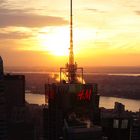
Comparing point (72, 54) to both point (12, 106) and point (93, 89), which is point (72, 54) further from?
point (12, 106)

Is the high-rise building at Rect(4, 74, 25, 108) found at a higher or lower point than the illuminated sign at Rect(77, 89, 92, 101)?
lower

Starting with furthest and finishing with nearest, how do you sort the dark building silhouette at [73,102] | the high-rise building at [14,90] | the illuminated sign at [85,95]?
1. the high-rise building at [14,90]
2. the dark building silhouette at [73,102]
3. the illuminated sign at [85,95]

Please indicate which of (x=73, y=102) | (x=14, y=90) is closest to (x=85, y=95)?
(x=73, y=102)

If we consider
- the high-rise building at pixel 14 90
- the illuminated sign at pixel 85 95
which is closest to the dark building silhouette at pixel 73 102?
the illuminated sign at pixel 85 95

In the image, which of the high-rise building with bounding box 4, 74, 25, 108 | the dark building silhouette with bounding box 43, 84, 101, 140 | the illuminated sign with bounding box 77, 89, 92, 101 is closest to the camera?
the illuminated sign with bounding box 77, 89, 92, 101

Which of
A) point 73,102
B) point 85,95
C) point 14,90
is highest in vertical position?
point 85,95

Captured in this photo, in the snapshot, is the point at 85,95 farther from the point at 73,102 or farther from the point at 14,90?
the point at 14,90

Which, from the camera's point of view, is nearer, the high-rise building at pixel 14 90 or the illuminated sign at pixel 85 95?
the illuminated sign at pixel 85 95

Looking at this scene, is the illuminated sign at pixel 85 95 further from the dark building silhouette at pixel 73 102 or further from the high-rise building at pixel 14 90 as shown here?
the high-rise building at pixel 14 90

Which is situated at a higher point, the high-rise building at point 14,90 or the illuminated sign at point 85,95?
the illuminated sign at point 85,95

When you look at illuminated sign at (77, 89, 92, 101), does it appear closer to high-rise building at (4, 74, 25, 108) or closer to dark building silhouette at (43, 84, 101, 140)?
dark building silhouette at (43, 84, 101, 140)

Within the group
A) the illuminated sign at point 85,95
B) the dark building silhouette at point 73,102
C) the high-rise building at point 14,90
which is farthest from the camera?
the high-rise building at point 14,90

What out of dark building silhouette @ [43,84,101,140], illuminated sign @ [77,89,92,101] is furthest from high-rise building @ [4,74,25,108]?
illuminated sign @ [77,89,92,101]
